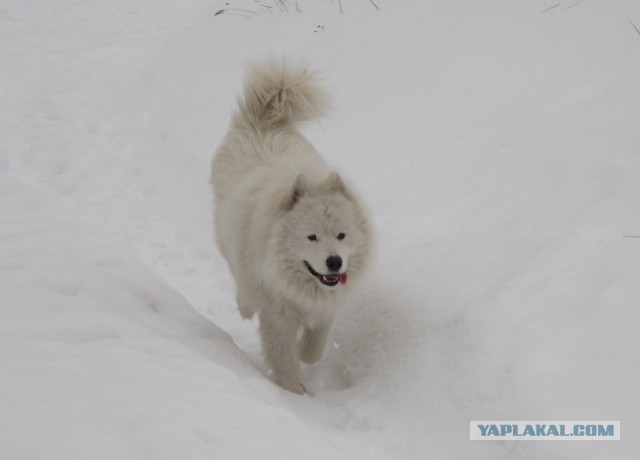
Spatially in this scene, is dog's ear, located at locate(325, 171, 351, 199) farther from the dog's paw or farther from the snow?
the dog's paw

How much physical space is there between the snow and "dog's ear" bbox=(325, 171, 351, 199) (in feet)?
2.33

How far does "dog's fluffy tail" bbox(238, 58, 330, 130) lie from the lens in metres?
3.98

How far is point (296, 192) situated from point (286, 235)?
23 cm

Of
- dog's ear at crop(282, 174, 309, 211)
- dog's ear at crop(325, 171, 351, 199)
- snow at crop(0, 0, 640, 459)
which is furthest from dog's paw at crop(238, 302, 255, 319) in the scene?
dog's ear at crop(325, 171, 351, 199)

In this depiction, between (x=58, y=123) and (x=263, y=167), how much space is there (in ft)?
12.8

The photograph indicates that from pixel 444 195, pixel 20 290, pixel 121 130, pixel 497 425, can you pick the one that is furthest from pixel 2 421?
pixel 121 130

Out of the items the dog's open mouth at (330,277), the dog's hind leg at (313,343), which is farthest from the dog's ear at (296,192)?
the dog's hind leg at (313,343)

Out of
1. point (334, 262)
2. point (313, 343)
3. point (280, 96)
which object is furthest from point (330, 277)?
point (280, 96)

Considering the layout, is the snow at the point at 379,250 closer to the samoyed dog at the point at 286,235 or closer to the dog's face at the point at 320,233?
the samoyed dog at the point at 286,235

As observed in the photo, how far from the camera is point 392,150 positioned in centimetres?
501

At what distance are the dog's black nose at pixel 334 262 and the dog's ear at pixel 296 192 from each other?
1.19ft

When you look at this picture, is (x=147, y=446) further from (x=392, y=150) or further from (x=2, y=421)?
(x=392, y=150)

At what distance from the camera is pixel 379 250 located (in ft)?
13.4

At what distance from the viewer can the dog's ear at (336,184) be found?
3.19m
